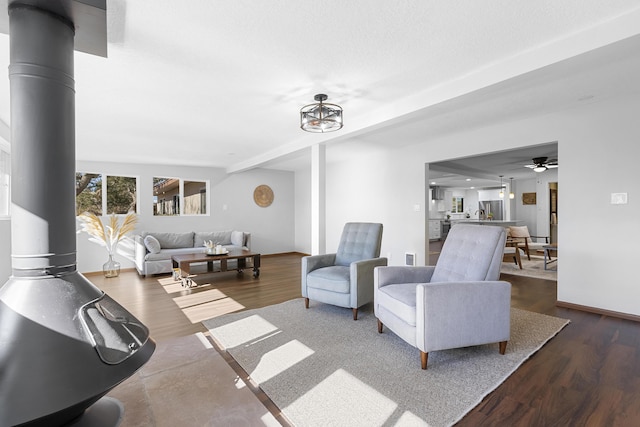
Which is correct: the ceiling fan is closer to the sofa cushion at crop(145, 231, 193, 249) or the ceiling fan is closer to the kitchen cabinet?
the kitchen cabinet

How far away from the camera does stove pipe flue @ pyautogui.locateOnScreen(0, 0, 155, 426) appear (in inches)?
46.0

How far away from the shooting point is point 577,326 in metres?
2.90

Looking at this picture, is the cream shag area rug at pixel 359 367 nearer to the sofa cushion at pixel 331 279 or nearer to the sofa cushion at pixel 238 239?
the sofa cushion at pixel 331 279

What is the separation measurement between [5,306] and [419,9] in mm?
2435

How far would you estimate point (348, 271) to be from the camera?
11.1 ft

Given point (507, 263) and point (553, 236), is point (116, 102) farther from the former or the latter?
point (553, 236)

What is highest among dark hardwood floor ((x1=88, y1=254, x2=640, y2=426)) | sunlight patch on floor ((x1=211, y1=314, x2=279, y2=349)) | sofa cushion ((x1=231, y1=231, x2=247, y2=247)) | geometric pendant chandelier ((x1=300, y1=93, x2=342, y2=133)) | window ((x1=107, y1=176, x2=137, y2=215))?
geometric pendant chandelier ((x1=300, y1=93, x2=342, y2=133))

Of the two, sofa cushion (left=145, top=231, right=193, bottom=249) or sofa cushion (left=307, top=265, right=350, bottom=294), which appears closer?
sofa cushion (left=307, top=265, right=350, bottom=294)

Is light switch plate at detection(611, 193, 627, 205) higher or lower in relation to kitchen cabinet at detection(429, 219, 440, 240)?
higher

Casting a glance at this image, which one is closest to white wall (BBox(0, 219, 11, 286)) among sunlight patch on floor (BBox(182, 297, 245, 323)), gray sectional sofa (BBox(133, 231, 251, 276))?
gray sectional sofa (BBox(133, 231, 251, 276))

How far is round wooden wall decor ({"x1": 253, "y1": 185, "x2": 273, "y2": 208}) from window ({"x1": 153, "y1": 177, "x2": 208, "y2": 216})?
4.05 ft

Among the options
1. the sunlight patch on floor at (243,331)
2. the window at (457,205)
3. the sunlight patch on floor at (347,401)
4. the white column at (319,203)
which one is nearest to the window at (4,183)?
the sunlight patch on floor at (243,331)

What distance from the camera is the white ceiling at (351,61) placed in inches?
68.0

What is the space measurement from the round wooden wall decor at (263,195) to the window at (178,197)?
123 cm
